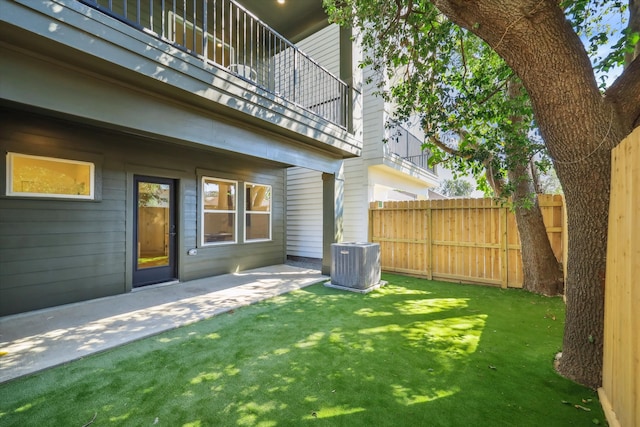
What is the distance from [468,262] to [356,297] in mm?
2853

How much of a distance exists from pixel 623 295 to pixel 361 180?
6.97 metres

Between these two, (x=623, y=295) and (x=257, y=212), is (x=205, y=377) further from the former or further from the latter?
(x=257, y=212)

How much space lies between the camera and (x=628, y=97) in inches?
92.0

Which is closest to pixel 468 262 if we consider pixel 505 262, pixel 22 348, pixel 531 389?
pixel 505 262

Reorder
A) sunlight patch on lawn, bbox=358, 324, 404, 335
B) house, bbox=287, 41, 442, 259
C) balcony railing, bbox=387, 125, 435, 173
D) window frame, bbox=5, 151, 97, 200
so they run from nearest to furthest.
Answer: sunlight patch on lawn, bbox=358, 324, 404, 335
window frame, bbox=5, 151, 97, 200
house, bbox=287, 41, 442, 259
balcony railing, bbox=387, 125, 435, 173

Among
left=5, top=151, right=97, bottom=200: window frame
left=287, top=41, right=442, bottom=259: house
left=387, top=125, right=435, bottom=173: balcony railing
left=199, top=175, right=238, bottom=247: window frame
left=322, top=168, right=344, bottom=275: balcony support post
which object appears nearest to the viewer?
left=5, top=151, right=97, bottom=200: window frame

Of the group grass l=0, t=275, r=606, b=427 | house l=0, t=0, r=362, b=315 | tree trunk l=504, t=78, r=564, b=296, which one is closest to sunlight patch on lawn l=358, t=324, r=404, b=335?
grass l=0, t=275, r=606, b=427

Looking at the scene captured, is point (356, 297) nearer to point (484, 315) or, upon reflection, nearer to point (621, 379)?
point (484, 315)

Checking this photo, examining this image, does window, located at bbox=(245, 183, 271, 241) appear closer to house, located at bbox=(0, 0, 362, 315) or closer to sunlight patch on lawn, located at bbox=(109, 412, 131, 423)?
house, located at bbox=(0, 0, 362, 315)

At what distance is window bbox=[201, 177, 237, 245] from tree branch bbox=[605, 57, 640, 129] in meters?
6.50

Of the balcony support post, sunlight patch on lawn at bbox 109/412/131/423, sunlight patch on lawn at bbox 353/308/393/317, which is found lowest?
sunlight patch on lawn at bbox 353/308/393/317

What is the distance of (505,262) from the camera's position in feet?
19.0

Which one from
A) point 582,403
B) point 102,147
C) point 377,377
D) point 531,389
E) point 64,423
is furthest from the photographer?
point 102,147

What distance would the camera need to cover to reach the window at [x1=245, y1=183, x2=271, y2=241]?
7605 millimetres
